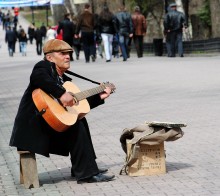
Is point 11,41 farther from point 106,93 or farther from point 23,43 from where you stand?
point 106,93

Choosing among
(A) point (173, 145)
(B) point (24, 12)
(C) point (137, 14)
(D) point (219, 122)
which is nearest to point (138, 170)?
(A) point (173, 145)

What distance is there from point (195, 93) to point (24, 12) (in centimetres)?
9628

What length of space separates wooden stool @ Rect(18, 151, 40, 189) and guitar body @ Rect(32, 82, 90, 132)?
481 millimetres

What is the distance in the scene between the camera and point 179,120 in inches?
564

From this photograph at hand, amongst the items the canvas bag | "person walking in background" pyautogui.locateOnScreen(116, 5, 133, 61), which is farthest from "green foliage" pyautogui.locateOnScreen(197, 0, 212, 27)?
the canvas bag

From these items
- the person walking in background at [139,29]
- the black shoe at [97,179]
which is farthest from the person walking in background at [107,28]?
the black shoe at [97,179]

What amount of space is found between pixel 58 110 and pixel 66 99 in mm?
151

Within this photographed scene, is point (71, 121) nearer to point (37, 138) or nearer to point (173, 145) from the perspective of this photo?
point (37, 138)

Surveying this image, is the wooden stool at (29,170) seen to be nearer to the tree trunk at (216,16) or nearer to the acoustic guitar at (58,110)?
the acoustic guitar at (58,110)

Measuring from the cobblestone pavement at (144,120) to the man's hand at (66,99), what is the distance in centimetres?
80

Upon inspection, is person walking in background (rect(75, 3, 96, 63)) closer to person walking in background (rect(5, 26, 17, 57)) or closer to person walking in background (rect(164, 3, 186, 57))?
person walking in background (rect(164, 3, 186, 57))

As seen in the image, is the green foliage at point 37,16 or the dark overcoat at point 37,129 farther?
the green foliage at point 37,16

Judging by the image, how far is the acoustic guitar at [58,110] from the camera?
9.09 metres

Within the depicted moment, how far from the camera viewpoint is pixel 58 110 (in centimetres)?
917
